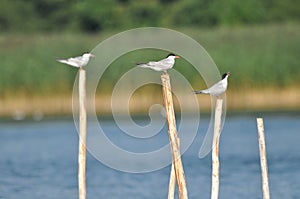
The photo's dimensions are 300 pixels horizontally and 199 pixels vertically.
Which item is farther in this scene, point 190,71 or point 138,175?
point 190,71

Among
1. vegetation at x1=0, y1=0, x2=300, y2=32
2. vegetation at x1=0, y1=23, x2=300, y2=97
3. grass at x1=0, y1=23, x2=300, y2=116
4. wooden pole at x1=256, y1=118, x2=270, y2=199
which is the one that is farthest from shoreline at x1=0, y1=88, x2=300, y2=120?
wooden pole at x1=256, y1=118, x2=270, y2=199

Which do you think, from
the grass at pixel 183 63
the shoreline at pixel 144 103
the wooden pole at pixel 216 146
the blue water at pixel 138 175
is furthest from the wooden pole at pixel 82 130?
the grass at pixel 183 63

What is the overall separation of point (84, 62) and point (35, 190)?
26.0 ft

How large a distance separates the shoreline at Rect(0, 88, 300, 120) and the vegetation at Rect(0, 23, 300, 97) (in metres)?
0.30

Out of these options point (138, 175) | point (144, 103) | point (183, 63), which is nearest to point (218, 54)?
point (183, 63)

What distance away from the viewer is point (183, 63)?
131 feet

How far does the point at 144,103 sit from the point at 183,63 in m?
2.41

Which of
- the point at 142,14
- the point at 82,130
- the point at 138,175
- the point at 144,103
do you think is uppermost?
the point at 142,14

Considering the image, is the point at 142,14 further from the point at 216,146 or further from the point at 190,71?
the point at 216,146

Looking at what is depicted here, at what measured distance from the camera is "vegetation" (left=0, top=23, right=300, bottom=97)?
3978 cm

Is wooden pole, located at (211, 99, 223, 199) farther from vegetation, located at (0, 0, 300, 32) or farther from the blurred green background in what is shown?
vegetation, located at (0, 0, 300, 32)

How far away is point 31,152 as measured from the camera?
33062 millimetres

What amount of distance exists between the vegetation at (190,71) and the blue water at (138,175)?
5.16 feet

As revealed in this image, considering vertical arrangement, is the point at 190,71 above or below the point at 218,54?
below
